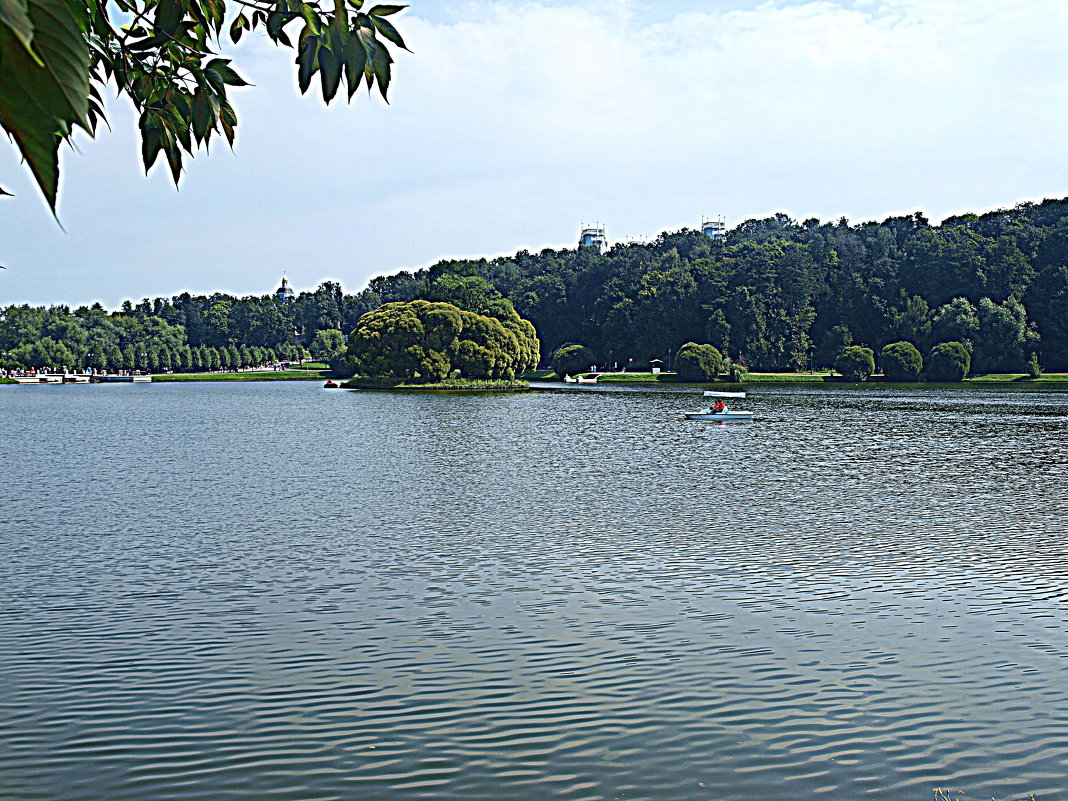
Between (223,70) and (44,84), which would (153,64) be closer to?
(223,70)

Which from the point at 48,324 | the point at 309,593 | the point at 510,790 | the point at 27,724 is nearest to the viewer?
the point at 510,790

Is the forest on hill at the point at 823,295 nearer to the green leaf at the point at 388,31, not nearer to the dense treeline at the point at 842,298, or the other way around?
the dense treeline at the point at 842,298

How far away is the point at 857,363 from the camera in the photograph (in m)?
120

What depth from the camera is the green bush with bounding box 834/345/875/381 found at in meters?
120

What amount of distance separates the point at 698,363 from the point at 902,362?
22.8 meters

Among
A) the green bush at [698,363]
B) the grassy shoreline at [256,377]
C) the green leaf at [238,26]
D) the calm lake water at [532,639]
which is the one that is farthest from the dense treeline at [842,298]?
the green leaf at [238,26]

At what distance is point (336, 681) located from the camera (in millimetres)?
10234

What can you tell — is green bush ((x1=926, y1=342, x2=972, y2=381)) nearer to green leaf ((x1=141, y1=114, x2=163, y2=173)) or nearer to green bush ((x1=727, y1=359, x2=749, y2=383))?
green bush ((x1=727, y1=359, x2=749, y2=383))

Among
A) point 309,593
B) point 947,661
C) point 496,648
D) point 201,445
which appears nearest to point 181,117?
point 496,648

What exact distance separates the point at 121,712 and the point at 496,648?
3.86 m

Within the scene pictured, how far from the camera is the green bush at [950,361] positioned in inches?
4503

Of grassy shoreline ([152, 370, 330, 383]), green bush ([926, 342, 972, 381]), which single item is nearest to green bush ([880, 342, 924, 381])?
green bush ([926, 342, 972, 381])

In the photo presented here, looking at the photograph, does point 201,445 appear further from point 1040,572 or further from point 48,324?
point 48,324

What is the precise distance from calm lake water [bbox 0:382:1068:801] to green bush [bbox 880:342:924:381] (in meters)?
95.1
